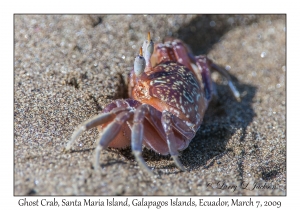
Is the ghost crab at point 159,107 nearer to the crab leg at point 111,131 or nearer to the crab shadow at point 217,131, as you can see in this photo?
the crab leg at point 111,131

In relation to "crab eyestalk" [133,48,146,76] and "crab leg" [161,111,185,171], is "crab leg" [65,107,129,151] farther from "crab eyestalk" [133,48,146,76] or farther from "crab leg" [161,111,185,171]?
"crab eyestalk" [133,48,146,76]

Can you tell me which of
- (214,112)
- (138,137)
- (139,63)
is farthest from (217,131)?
(138,137)

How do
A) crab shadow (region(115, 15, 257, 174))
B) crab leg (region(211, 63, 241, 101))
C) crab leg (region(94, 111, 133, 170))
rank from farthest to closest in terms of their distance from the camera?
crab leg (region(211, 63, 241, 101)), crab shadow (region(115, 15, 257, 174)), crab leg (region(94, 111, 133, 170))

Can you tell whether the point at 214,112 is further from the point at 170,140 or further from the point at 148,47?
the point at 170,140

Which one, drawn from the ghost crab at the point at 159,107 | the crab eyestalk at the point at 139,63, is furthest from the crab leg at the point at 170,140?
the crab eyestalk at the point at 139,63

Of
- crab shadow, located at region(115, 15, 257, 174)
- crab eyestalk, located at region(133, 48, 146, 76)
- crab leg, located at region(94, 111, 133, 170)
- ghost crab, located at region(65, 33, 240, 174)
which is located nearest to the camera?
crab leg, located at region(94, 111, 133, 170)

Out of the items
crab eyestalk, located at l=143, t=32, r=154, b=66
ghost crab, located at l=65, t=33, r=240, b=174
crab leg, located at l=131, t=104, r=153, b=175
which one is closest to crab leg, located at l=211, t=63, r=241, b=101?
ghost crab, located at l=65, t=33, r=240, b=174
